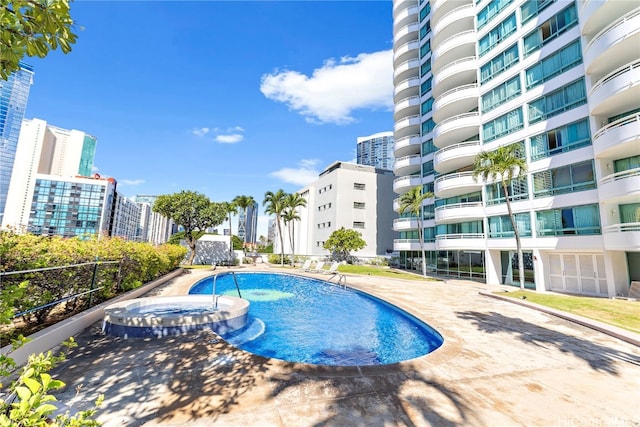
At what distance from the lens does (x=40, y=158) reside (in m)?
125

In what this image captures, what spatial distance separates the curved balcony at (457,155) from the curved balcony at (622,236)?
10948mm

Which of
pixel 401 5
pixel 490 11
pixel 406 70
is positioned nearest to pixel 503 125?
pixel 490 11

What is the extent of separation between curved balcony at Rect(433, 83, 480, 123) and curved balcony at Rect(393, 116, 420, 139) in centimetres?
487

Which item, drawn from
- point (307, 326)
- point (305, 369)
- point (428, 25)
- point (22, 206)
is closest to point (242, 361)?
point (305, 369)

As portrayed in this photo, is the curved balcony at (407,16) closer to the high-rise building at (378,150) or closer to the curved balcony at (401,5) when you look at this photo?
the curved balcony at (401,5)

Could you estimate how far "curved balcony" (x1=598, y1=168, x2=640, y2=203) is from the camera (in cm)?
1430

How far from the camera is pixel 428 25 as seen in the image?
31.8 m

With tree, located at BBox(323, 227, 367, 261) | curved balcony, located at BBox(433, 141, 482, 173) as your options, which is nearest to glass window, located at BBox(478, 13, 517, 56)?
curved balcony, located at BBox(433, 141, 482, 173)

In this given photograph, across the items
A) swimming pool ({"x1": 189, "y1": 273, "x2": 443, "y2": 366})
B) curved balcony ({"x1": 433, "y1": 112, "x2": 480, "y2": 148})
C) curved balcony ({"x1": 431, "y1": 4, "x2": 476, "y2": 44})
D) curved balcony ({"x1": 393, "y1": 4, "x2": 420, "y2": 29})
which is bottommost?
swimming pool ({"x1": 189, "y1": 273, "x2": 443, "y2": 366})

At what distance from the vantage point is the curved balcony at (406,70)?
110 feet

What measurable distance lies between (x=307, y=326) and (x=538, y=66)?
963 inches

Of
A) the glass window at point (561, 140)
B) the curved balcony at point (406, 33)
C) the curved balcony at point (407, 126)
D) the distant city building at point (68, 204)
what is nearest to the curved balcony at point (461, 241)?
the glass window at point (561, 140)

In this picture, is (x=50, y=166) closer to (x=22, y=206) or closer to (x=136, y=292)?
(x=22, y=206)

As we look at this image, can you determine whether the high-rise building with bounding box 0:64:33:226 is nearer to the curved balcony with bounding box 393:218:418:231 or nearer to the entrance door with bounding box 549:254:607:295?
the curved balcony with bounding box 393:218:418:231
